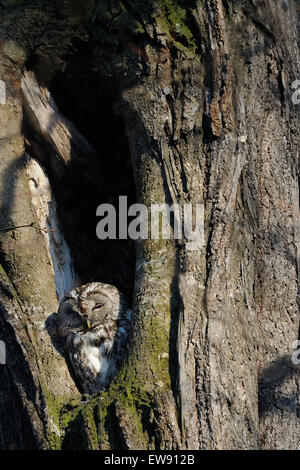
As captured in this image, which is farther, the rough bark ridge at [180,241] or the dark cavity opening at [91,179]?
the dark cavity opening at [91,179]

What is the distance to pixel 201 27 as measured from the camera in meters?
2.67

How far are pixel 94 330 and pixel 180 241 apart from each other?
91cm

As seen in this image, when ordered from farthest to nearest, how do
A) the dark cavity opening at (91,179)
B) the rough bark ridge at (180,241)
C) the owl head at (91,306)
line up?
1. the dark cavity opening at (91,179)
2. the owl head at (91,306)
3. the rough bark ridge at (180,241)

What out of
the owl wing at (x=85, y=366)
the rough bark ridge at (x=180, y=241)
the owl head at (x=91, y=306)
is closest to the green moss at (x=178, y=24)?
the rough bark ridge at (x=180, y=241)

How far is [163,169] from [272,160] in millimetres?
501

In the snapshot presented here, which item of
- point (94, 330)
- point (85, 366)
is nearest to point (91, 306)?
point (94, 330)

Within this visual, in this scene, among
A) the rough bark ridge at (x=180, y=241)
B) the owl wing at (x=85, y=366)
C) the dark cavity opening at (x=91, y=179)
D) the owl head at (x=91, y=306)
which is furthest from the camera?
the dark cavity opening at (x=91, y=179)

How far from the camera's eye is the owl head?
2.88 meters

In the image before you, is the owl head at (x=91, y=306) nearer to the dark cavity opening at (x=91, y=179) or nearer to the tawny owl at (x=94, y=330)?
the tawny owl at (x=94, y=330)

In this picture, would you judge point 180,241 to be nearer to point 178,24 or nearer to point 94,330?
point 94,330

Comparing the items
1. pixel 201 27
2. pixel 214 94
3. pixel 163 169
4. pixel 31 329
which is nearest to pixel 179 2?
pixel 201 27

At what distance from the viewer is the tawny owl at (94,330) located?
2725mm

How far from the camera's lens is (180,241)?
95.5 inches
